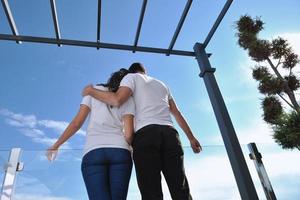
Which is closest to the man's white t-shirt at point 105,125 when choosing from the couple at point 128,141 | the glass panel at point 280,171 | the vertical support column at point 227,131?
the couple at point 128,141

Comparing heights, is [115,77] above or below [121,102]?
above

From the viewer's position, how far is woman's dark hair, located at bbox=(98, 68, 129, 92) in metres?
1.44

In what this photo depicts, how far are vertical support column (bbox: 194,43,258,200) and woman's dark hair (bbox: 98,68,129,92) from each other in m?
1.00

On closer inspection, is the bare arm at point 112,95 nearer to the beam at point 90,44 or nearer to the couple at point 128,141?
the couple at point 128,141

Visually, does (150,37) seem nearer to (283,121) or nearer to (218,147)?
(218,147)

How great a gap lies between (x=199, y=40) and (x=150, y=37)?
52cm

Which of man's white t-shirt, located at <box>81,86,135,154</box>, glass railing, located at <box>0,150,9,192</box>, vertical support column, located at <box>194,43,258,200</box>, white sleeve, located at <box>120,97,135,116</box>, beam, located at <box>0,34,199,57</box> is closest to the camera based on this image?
man's white t-shirt, located at <box>81,86,135,154</box>

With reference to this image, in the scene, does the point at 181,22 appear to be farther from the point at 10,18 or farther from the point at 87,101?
the point at 10,18

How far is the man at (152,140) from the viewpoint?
3.65 ft

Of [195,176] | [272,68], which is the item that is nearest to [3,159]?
[195,176]

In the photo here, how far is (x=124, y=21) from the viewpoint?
2.75 metres

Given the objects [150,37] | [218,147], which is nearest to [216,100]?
[218,147]

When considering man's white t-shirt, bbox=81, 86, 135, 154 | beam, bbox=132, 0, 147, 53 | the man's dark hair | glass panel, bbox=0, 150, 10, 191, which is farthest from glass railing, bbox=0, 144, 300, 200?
beam, bbox=132, 0, 147, 53

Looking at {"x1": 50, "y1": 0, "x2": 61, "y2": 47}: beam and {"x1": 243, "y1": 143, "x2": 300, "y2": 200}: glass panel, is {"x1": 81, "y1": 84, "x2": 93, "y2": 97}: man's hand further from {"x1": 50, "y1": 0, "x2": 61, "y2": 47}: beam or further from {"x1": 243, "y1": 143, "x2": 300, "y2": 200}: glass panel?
{"x1": 243, "y1": 143, "x2": 300, "y2": 200}: glass panel
